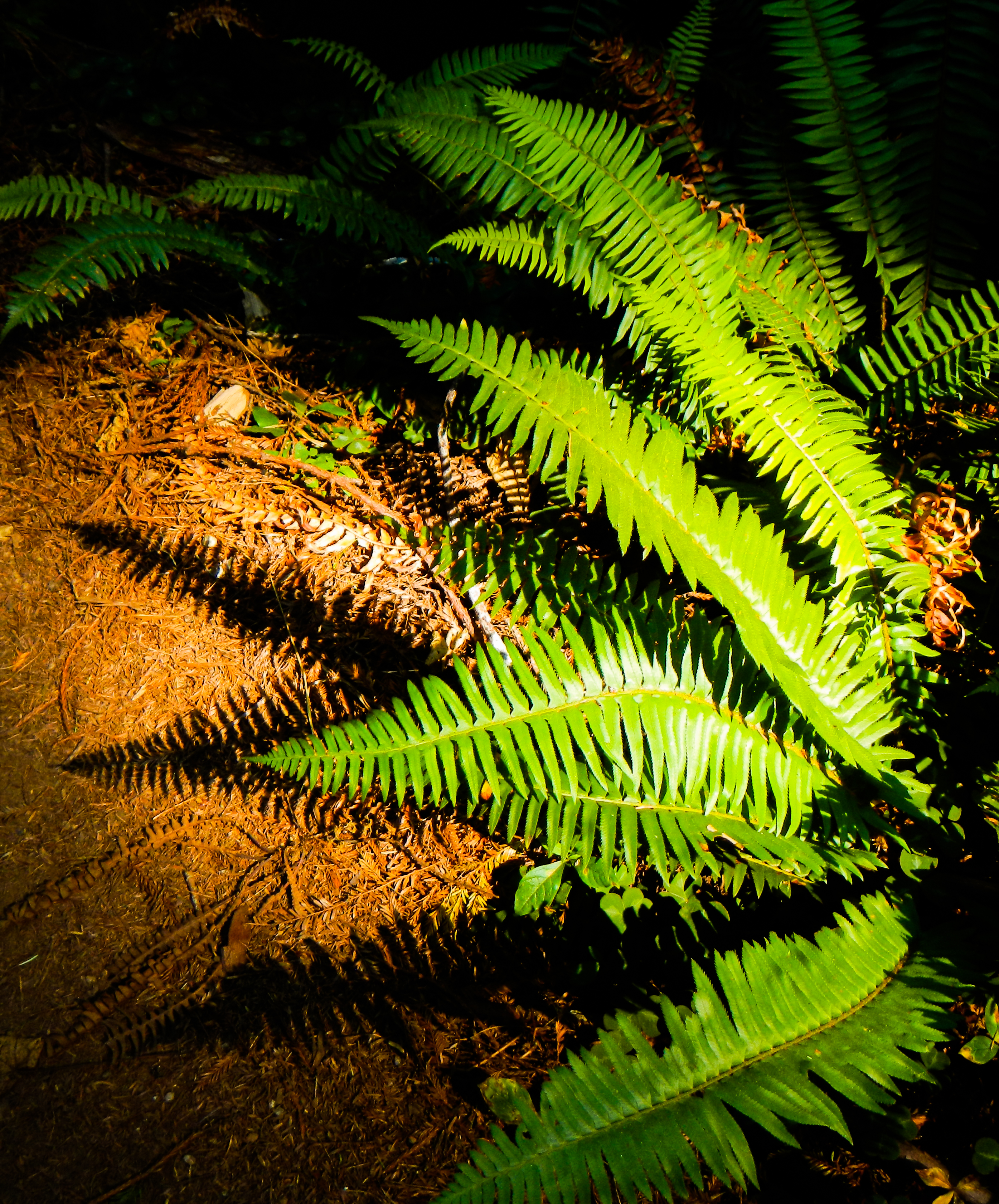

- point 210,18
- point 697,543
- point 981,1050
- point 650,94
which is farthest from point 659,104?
point 981,1050

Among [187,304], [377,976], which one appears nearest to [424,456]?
[187,304]

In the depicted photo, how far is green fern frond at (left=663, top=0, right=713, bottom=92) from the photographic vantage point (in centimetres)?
239

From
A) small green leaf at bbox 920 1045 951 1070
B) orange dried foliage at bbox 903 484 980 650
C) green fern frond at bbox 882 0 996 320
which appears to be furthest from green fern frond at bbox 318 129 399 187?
small green leaf at bbox 920 1045 951 1070

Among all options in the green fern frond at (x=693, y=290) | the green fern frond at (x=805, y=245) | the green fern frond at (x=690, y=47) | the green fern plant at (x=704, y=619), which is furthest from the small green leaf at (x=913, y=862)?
the green fern frond at (x=690, y=47)

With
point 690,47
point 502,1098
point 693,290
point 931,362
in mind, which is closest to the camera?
point 502,1098

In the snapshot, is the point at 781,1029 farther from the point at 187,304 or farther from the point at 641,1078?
the point at 187,304

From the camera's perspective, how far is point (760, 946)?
1457 millimetres

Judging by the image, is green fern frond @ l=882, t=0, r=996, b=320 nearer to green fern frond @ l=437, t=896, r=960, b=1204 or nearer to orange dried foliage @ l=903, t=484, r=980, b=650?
orange dried foliage @ l=903, t=484, r=980, b=650

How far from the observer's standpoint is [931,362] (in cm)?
204

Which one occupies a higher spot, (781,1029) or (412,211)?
(412,211)

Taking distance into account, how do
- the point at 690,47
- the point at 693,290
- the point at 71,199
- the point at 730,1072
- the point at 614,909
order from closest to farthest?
the point at 730,1072
the point at 614,909
the point at 693,290
the point at 71,199
the point at 690,47

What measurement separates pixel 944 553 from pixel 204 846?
2371 millimetres

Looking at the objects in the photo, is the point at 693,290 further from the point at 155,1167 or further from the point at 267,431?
the point at 155,1167

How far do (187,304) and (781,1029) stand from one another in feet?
9.09
